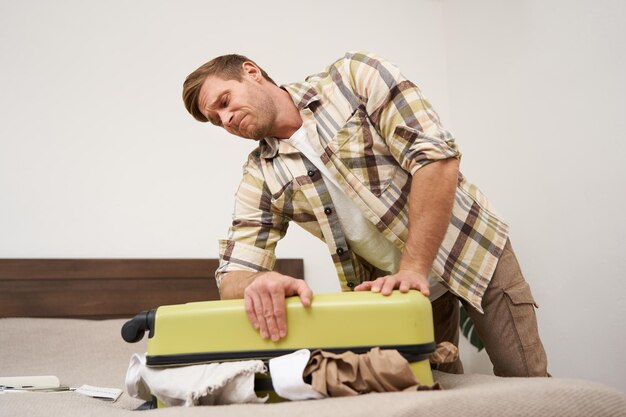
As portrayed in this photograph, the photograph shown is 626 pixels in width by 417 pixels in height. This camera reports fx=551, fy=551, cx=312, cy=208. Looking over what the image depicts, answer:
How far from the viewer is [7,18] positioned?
2264 millimetres

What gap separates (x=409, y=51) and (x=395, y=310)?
235cm

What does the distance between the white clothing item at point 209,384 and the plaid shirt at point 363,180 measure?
1.52 ft

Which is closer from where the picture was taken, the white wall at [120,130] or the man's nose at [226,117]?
the man's nose at [226,117]

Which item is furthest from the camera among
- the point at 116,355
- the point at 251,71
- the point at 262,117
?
the point at 116,355

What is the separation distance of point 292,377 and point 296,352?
0.04m

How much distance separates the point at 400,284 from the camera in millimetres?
879

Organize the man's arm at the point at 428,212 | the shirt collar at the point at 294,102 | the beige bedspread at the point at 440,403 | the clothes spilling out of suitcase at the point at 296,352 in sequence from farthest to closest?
the shirt collar at the point at 294,102, the man's arm at the point at 428,212, the clothes spilling out of suitcase at the point at 296,352, the beige bedspread at the point at 440,403

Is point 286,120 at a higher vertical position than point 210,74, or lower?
lower

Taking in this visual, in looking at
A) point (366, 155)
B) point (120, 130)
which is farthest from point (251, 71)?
point (120, 130)

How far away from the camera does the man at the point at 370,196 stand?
111 cm

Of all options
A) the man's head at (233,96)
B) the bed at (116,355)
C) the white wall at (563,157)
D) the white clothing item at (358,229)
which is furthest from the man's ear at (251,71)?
the white wall at (563,157)

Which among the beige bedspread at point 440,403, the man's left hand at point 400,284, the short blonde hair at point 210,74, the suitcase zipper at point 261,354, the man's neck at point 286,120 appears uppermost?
the short blonde hair at point 210,74

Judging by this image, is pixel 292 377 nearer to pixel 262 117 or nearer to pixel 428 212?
pixel 428 212

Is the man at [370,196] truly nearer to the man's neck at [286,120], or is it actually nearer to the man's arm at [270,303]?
the man's neck at [286,120]
